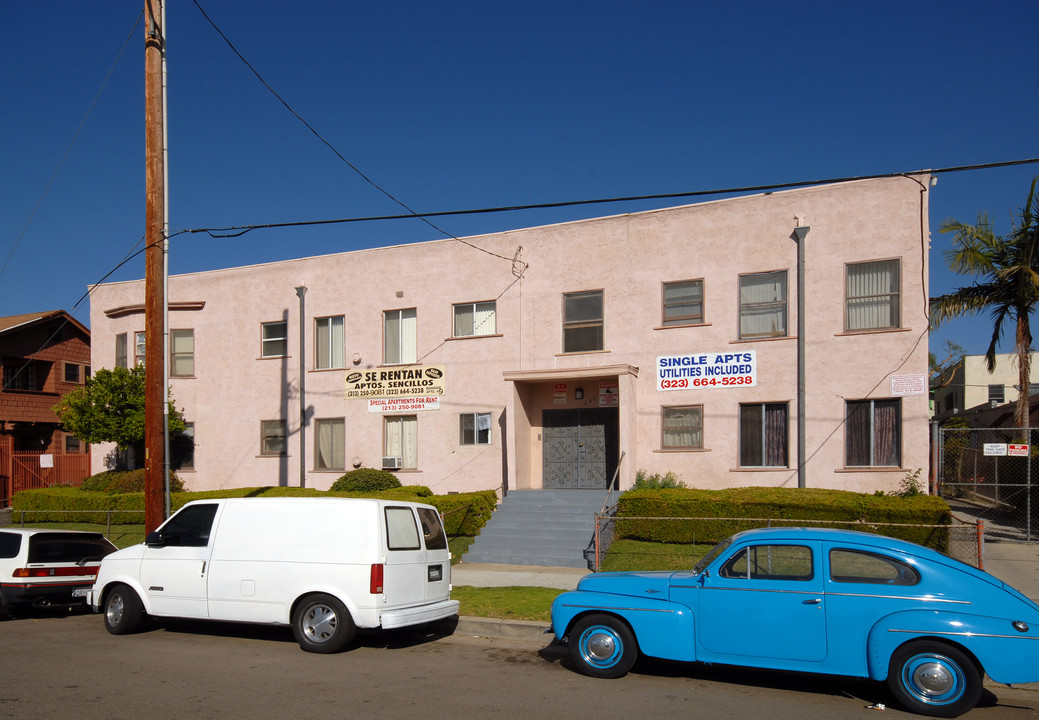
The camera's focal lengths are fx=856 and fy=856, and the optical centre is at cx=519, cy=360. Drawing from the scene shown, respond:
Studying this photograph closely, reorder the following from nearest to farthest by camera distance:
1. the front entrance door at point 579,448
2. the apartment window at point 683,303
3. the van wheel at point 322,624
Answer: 1. the van wheel at point 322,624
2. the apartment window at point 683,303
3. the front entrance door at point 579,448

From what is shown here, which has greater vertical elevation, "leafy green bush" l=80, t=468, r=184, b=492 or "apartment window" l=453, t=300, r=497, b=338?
"apartment window" l=453, t=300, r=497, b=338

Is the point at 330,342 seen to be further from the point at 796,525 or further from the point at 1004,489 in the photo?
the point at 1004,489

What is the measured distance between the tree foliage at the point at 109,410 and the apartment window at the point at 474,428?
27.5ft

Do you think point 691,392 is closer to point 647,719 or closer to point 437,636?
point 437,636

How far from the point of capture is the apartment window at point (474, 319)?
21375 mm

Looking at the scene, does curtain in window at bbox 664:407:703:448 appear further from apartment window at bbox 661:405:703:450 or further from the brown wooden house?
the brown wooden house

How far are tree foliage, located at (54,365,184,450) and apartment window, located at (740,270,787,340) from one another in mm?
15475

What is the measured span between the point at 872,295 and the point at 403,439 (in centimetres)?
1181

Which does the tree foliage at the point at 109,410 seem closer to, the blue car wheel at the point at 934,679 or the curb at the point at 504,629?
the curb at the point at 504,629

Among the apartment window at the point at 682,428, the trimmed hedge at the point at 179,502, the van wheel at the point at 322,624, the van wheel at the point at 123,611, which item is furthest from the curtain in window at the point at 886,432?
the van wheel at the point at 123,611

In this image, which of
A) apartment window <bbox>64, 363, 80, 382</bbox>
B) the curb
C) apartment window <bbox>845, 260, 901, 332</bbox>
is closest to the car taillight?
the curb

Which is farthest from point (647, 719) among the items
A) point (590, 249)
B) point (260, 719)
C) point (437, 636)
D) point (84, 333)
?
point (84, 333)

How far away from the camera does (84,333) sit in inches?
1518

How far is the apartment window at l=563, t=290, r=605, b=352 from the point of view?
20188mm
